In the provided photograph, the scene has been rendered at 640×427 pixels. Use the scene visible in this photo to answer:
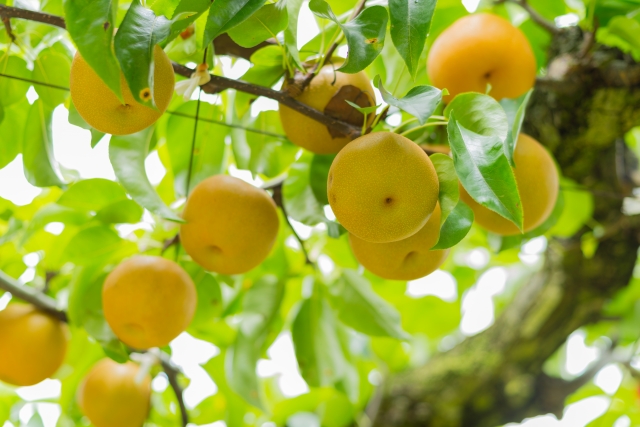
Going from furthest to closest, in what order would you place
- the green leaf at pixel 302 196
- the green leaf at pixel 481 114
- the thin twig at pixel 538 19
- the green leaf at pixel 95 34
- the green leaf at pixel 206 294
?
1. the thin twig at pixel 538 19
2. the green leaf at pixel 206 294
3. the green leaf at pixel 302 196
4. the green leaf at pixel 481 114
5. the green leaf at pixel 95 34

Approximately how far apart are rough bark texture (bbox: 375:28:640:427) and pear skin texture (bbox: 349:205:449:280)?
62 centimetres

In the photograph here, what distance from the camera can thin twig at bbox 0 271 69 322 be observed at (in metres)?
1.04

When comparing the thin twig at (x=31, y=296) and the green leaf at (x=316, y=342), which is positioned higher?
the thin twig at (x=31, y=296)

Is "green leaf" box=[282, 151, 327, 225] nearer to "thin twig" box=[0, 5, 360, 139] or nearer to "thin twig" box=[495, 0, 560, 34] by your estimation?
"thin twig" box=[0, 5, 360, 139]

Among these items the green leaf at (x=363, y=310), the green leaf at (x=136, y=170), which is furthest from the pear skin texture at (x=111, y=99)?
the green leaf at (x=363, y=310)

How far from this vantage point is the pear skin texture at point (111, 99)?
58cm

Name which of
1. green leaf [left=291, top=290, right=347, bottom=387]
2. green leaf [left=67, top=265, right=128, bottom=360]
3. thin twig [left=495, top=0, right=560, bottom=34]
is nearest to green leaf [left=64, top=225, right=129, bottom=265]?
green leaf [left=67, top=265, right=128, bottom=360]

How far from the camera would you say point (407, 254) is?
2.35 feet

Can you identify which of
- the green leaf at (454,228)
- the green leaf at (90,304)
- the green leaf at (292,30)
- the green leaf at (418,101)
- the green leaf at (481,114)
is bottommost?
the green leaf at (90,304)

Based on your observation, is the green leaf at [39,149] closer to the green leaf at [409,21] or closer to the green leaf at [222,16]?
the green leaf at [222,16]

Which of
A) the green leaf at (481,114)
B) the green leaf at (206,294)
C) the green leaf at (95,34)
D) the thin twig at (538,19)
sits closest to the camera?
the green leaf at (95,34)

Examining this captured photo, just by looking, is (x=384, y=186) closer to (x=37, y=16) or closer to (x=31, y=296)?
(x=37, y=16)

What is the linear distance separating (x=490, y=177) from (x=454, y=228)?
0.08 meters

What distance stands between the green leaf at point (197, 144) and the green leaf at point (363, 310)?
0.30m
